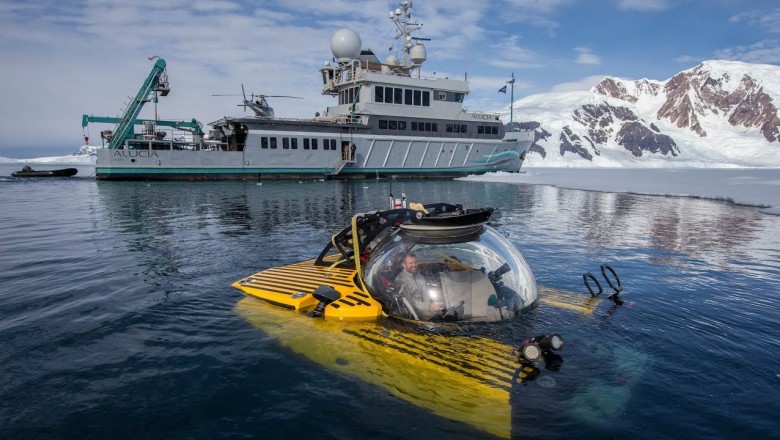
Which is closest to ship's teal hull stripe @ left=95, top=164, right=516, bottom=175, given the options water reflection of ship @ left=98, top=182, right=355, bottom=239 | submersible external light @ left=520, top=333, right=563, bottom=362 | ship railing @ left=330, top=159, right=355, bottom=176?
ship railing @ left=330, top=159, right=355, bottom=176

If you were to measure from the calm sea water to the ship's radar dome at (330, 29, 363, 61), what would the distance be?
4229 cm

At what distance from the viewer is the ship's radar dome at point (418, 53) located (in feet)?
179

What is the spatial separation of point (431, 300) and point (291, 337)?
7.12ft

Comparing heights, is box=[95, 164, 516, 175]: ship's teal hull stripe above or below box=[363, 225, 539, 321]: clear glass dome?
above

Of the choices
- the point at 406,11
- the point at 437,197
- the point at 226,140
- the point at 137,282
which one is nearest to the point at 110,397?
the point at 137,282

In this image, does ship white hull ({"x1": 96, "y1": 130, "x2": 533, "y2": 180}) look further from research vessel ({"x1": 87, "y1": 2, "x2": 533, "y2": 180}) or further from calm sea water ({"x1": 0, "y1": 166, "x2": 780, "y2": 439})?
calm sea water ({"x1": 0, "y1": 166, "x2": 780, "y2": 439})

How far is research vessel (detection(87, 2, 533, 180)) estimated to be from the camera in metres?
43.0

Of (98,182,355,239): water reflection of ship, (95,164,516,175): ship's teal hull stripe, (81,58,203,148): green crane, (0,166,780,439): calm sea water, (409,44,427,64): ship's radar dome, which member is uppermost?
(409,44,427,64): ship's radar dome

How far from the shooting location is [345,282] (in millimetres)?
8008

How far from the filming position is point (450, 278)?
22.0 feet

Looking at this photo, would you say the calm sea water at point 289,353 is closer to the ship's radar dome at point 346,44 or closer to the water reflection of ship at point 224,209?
the water reflection of ship at point 224,209

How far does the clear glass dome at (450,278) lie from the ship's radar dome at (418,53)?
51693 mm

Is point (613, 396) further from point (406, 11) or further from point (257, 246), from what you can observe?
point (406, 11)

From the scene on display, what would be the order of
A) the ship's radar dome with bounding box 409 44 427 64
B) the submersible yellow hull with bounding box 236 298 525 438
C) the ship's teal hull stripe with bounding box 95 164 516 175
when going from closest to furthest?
the submersible yellow hull with bounding box 236 298 525 438, the ship's teal hull stripe with bounding box 95 164 516 175, the ship's radar dome with bounding box 409 44 427 64
